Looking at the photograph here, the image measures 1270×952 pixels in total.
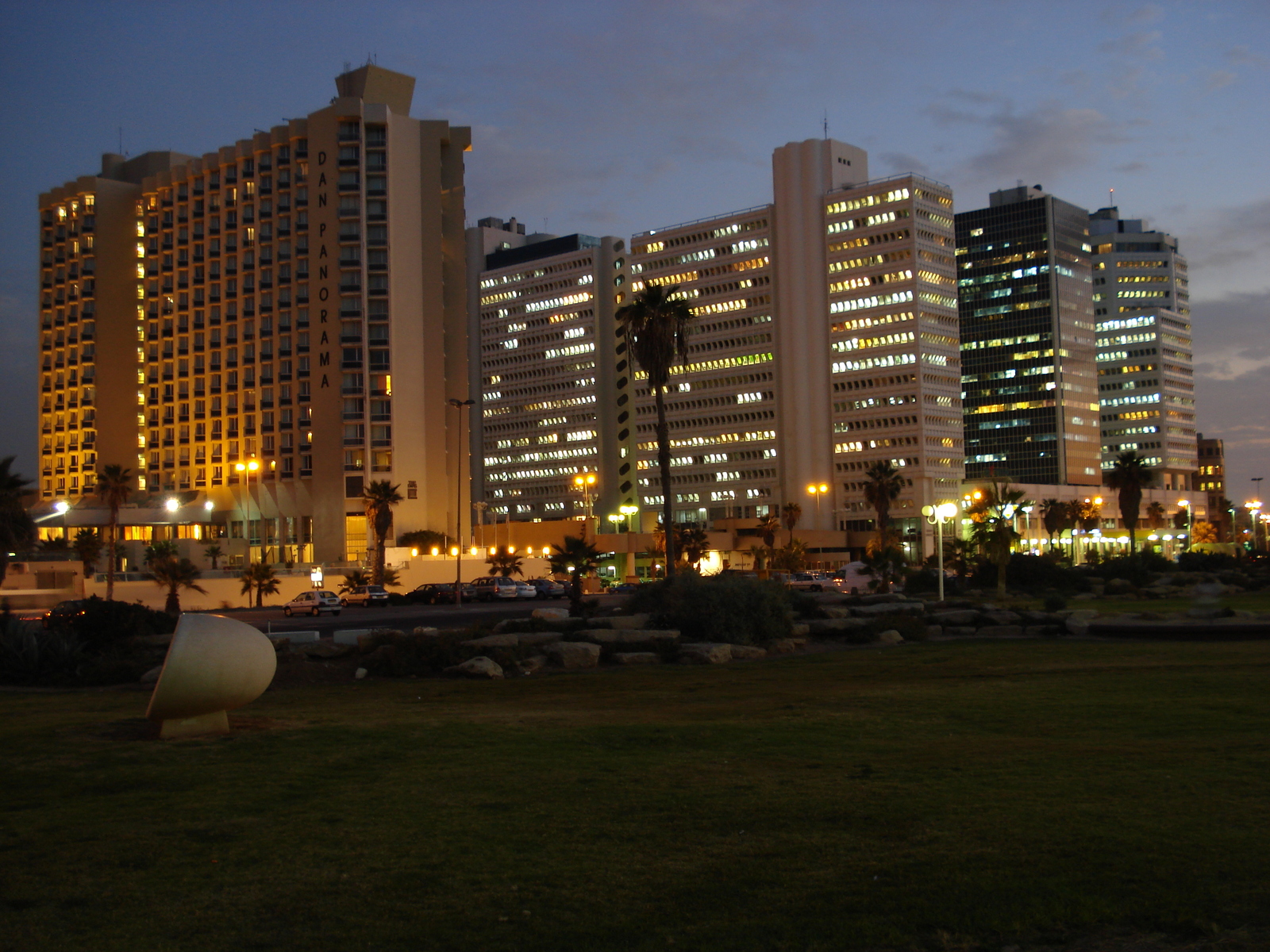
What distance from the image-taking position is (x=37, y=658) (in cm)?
2331

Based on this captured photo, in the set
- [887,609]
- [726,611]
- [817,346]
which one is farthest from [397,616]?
[817,346]

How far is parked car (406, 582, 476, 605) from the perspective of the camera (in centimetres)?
6478

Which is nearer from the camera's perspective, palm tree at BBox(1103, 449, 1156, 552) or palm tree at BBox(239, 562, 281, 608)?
palm tree at BBox(239, 562, 281, 608)

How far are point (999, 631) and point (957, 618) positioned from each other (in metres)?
1.98

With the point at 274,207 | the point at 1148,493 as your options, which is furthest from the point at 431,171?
the point at 1148,493

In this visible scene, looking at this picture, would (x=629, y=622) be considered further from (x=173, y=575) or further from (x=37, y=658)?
(x=173, y=575)

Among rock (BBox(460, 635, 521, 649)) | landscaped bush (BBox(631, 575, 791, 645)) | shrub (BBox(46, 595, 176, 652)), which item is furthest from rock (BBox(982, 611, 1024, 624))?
shrub (BBox(46, 595, 176, 652))

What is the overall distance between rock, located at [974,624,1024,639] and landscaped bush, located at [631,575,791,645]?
5421mm

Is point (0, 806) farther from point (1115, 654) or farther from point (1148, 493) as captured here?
point (1148, 493)

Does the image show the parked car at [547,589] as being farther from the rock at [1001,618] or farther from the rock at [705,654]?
the rock at [705,654]

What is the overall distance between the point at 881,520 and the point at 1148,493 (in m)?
97.6

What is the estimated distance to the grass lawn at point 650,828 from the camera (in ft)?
21.9

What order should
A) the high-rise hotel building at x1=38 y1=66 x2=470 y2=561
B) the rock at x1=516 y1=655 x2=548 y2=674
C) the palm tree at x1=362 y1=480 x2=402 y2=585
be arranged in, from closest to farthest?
1. the rock at x1=516 y1=655 x2=548 y2=674
2. the palm tree at x1=362 y1=480 x2=402 y2=585
3. the high-rise hotel building at x1=38 y1=66 x2=470 y2=561

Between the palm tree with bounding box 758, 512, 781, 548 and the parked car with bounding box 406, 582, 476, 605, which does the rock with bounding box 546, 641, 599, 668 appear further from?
the palm tree with bounding box 758, 512, 781, 548
